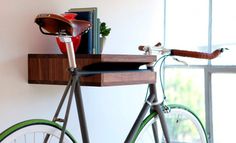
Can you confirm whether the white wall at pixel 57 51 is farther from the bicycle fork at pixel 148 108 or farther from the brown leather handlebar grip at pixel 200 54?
the brown leather handlebar grip at pixel 200 54

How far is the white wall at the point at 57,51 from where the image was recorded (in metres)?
1.93

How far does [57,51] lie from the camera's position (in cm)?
226

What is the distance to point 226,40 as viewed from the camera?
3479mm

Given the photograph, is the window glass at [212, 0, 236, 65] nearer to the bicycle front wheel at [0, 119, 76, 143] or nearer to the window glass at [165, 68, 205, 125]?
the window glass at [165, 68, 205, 125]

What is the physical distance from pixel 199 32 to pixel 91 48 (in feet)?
5.93

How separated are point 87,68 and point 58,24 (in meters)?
0.38

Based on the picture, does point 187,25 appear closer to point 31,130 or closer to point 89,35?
point 89,35

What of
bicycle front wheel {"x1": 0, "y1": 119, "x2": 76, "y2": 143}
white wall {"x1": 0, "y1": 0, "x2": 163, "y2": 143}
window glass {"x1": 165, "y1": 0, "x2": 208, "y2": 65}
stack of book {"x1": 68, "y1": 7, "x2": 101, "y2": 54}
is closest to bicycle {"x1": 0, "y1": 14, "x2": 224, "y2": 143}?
bicycle front wheel {"x1": 0, "y1": 119, "x2": 76, "y2": 143}

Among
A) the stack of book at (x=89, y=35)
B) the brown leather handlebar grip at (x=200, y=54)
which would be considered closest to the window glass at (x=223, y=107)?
the brown leather handlebar grip at (x=200, y=54)

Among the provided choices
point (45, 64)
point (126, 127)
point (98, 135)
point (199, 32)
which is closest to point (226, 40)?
point (199, 32)

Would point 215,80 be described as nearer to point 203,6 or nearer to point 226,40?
point 226,40

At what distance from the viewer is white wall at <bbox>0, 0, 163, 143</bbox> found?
1929 millimetres

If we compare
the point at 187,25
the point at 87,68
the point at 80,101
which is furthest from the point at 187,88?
the point at 80,101

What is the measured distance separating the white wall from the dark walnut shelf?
71 mm
